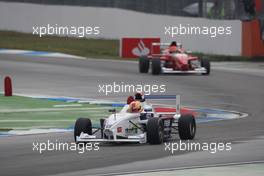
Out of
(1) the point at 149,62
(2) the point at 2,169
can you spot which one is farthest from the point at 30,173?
(1) the point at 149,62

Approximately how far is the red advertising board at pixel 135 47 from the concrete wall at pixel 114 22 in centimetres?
242

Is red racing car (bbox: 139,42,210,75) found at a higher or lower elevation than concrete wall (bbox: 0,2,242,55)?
lower

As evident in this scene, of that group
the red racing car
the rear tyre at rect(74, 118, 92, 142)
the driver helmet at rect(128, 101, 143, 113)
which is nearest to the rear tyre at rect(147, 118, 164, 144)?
the driver helmet at rect(128, 101, 143, 113)

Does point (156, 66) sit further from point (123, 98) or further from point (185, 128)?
point (185, 128)

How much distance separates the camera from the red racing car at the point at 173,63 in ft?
113

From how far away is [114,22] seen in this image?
49.3 metres

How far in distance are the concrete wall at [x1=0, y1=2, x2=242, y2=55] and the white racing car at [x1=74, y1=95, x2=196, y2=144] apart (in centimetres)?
2415

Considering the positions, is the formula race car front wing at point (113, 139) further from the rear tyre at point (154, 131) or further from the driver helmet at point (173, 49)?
the driver helmet at point (173, 49)

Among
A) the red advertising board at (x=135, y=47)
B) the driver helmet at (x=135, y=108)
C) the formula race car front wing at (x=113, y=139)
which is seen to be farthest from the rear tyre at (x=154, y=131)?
the red advertising board at (x=135, y=47)

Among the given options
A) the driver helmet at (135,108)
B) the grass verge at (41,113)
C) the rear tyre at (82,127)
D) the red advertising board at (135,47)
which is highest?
the red advertising board at (135,47)

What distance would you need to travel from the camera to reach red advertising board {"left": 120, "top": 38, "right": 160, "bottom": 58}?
136 ft

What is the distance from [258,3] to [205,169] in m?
28.1

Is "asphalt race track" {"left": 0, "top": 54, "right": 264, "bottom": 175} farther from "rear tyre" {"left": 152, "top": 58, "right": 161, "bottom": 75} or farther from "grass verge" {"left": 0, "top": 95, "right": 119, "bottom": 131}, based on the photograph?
"grass verge" {"left": 0, "top": 95, "right": 119, "bottom": 131}

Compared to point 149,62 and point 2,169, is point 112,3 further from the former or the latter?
point 2,169
